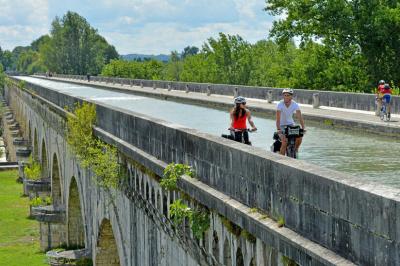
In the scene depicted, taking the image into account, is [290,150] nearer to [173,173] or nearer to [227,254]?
[173,173]

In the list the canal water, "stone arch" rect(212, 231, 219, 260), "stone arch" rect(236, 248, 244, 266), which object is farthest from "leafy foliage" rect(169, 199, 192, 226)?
the canal water

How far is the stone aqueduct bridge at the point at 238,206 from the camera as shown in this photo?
6.18 metres

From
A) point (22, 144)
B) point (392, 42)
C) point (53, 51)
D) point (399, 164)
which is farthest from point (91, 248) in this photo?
point (53, 51)

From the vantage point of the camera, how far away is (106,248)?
21.4 meters

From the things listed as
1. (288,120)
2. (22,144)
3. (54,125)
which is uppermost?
(288,120)

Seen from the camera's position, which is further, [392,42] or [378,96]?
[392,42]

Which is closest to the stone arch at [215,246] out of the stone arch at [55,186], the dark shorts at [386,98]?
the dark shorts at [386,98]

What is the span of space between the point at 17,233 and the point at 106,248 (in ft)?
77.0

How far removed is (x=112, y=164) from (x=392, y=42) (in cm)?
3338

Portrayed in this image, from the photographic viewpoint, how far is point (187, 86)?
53219 millimetres

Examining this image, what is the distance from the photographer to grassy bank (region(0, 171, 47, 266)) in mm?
36625

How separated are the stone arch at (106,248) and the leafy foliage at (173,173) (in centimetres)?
868

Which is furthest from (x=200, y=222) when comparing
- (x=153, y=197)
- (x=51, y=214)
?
(x=51, y=214)

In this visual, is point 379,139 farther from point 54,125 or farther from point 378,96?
point 54,125
